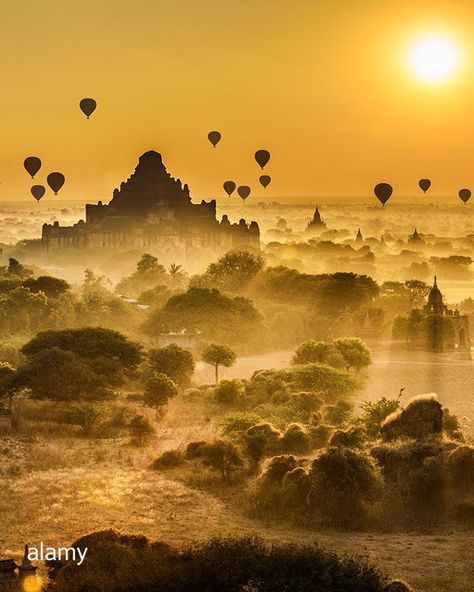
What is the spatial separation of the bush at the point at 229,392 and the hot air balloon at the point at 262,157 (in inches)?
3561

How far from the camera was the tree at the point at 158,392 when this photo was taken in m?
55.4

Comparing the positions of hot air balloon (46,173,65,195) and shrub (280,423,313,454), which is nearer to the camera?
shrub (280,423,313,454)

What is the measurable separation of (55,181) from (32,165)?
12657 mm

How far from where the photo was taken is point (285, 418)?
5250 cm

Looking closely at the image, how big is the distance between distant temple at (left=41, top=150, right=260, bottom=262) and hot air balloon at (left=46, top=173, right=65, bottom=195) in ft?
Answer: 91.1

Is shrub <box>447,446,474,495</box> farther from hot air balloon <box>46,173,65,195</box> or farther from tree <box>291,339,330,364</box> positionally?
hot air balloon <box>46,173,65,195</box>

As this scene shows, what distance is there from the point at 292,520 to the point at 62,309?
166 ft

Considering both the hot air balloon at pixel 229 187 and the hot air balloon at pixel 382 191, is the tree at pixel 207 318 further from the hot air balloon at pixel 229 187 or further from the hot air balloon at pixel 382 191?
the hot air balloon at pixel 229 187

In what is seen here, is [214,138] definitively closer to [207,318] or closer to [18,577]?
[207,318]

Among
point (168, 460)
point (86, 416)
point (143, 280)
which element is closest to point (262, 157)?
point (143, 280)

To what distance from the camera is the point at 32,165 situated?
5374 inches

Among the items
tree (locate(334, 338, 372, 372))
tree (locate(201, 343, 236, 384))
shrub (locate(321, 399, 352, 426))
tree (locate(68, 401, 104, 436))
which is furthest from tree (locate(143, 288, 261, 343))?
tree (locate(68, 401, 104, 436))

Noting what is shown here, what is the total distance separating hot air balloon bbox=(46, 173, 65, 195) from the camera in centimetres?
14850

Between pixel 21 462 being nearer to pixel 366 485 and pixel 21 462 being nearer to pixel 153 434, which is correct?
pixel 153 434
